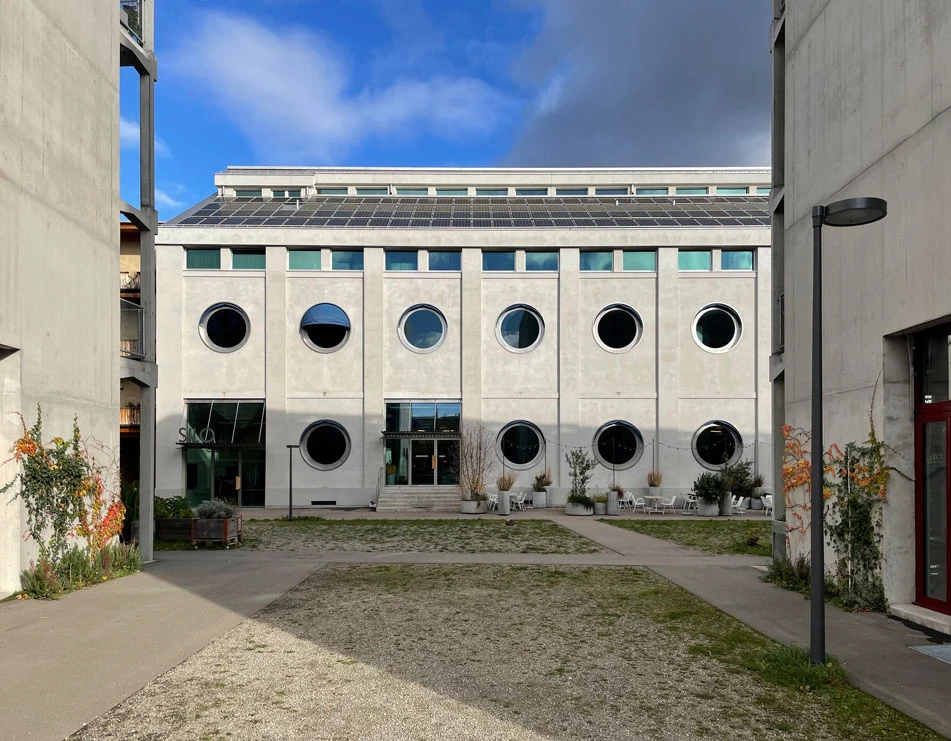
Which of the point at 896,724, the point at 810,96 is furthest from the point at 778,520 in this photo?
the point at 896,724

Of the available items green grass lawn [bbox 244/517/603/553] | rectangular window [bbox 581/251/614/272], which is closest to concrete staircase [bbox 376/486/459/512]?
green grass lawn [bbox 244/517/603/553]

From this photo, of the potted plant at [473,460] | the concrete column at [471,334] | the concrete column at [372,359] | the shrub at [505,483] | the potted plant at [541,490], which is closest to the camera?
the shrub at [505,483]

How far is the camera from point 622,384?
34.0 metres

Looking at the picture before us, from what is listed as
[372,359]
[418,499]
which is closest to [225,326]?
[372,359]

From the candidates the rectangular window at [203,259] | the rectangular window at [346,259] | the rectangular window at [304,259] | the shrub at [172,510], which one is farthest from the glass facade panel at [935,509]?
the rectangular window at [203,259]

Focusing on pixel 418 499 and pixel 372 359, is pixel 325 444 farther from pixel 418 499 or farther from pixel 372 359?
pixel 418 499

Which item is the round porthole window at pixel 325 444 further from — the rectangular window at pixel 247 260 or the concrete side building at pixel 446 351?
the rectangular window at pixel 247 260

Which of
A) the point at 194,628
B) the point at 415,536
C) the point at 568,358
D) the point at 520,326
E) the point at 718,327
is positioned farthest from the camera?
the point at 520,326

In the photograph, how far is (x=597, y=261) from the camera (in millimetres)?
34719

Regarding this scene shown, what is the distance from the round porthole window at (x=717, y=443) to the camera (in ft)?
111

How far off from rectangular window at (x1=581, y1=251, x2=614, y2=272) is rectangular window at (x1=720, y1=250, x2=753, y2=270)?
482 cm

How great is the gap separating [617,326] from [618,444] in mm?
5109

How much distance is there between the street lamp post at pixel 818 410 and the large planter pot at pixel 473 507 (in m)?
22.7

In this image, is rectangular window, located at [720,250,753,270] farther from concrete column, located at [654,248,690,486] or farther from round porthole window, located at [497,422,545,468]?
round porthole window, located at [497,422,545,468]
